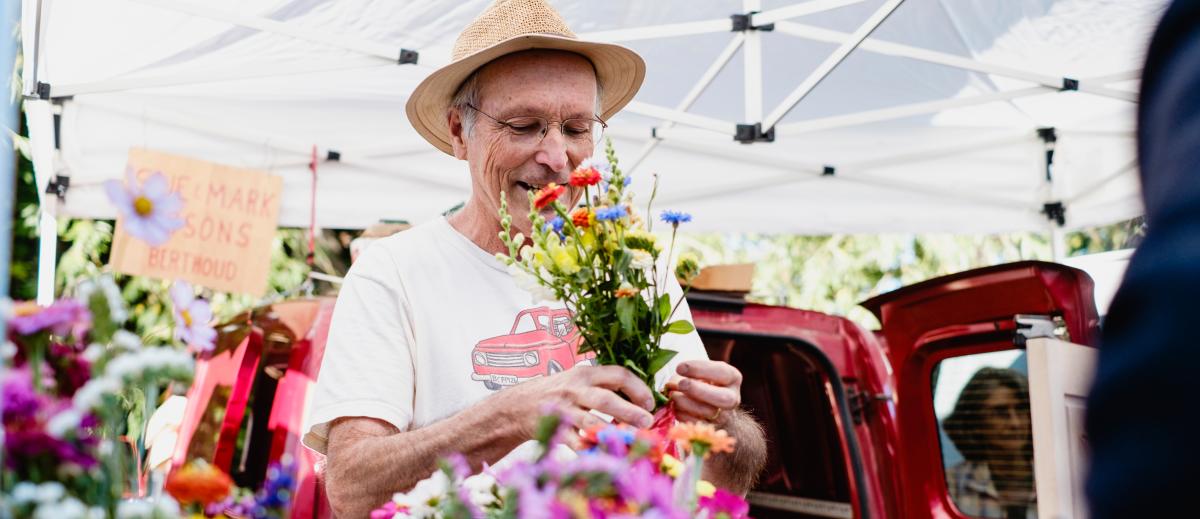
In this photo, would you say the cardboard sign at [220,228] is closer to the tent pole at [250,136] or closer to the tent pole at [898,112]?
the tent pole at [250,136]

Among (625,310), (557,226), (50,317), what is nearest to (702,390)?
(625,310)

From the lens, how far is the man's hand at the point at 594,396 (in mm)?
1442

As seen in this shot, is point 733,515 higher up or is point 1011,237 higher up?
point 1011,237

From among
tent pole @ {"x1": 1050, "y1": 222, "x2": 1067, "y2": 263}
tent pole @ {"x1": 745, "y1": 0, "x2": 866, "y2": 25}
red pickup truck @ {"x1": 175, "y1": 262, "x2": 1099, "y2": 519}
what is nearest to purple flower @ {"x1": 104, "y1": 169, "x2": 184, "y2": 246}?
red pickup truck @ {"x1": 175, "y1": 262, "x2": 1099, "y2": 519}

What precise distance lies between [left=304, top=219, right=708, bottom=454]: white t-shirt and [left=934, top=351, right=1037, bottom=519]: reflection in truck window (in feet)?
6.42

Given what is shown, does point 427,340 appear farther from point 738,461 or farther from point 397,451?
point 738,461

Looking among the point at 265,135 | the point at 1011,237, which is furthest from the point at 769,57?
the point at 1011,237

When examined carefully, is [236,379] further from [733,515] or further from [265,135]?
[733,515]

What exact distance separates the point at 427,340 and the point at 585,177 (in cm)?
67

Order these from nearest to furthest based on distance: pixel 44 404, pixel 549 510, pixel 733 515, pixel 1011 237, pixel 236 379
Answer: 1. pixel 549 510
2. pixel 44 404
3. pixel 733 515
4. pixel 236 379
5. pixel 1011 237

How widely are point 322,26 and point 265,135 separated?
756mm

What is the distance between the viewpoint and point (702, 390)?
1596 mm

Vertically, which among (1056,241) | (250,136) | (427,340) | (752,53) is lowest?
(427,340)

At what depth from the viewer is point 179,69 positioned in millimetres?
4016
